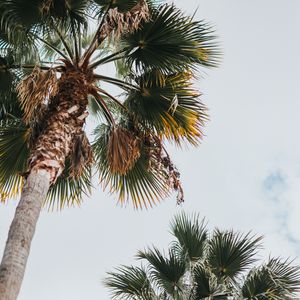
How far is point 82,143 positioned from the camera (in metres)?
7.32

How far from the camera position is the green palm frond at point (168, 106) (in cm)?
809

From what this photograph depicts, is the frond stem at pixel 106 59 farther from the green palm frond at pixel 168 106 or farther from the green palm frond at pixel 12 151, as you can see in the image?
the green palm frond at pixel 12 151

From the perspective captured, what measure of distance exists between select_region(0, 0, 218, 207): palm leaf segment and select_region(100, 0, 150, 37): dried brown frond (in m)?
0.01

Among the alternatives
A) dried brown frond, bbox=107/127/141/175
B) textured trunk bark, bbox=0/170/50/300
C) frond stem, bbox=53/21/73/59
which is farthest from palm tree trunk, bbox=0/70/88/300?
dried brown frond, bbox=107/127/141/175

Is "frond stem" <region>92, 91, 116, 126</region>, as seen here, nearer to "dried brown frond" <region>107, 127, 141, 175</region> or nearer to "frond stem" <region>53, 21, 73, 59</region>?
"dried brown frond" <region>107, 127, 141, 175</region>

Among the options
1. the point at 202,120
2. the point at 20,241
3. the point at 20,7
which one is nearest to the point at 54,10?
the point at 20,7

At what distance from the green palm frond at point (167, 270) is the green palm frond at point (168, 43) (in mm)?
2977

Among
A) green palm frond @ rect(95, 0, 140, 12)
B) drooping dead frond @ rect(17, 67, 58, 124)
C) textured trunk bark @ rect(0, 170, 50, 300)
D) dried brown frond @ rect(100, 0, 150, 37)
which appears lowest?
textured trunk bark @ rect(0, 170, 50, 300)

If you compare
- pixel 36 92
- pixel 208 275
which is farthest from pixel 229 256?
pixel 36 92

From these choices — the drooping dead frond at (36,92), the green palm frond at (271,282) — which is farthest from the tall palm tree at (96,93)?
the green palm frond at (271,282)

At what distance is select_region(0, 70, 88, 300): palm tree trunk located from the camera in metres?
4.83

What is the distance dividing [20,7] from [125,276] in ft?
14.3

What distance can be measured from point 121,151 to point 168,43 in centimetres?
168

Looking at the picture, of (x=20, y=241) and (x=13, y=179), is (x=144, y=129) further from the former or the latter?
(x=20, y=241)
